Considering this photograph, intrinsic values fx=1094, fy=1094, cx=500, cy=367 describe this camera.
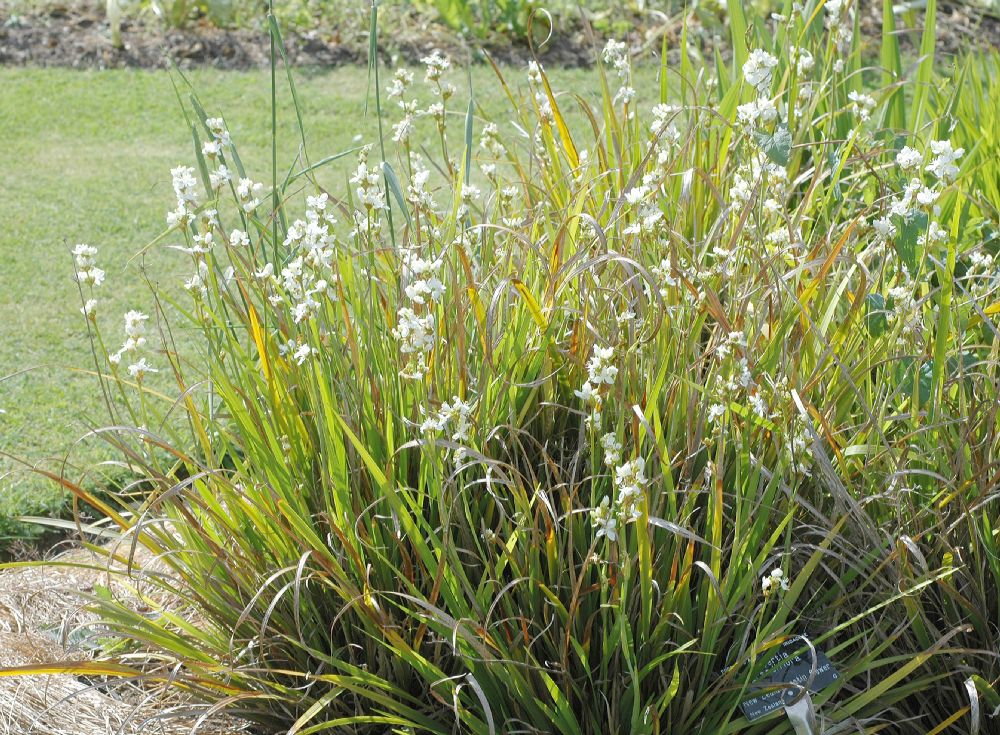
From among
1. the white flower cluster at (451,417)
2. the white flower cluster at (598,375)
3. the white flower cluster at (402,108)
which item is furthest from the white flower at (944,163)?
the white flower cluster at (402,108)

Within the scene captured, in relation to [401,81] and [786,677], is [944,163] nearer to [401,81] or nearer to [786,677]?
[786,677]

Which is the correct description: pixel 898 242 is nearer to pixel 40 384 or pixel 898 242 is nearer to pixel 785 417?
pixel 785 417

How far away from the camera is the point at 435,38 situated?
21.7 ft

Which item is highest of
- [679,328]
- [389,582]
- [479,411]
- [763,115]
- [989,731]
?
[763,115]

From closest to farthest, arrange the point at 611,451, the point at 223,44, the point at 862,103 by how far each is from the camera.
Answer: the point at 611,451
the point at 862,103
the point at 223,44

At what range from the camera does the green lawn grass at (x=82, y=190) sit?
3.34 m

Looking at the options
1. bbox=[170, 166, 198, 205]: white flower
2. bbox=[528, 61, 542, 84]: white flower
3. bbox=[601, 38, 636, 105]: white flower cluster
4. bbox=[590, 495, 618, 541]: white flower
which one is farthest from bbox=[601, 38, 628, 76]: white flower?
bbox=[590, 495, 618, 541]: white flower

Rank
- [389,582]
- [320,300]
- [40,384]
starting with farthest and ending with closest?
[40,384]
[320,300]
[389,582]

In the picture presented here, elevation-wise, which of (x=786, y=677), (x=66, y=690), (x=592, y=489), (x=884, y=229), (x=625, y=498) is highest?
(x=884, y=229)

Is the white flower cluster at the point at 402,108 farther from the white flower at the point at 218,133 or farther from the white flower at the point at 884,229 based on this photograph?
the white flower at the point at 884,229

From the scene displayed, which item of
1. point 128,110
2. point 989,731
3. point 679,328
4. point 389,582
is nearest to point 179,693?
point 389,582

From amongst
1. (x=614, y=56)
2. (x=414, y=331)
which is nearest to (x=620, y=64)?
(x=614, y=56)

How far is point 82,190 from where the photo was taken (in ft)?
16.4

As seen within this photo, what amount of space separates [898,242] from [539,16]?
492 centimetres
